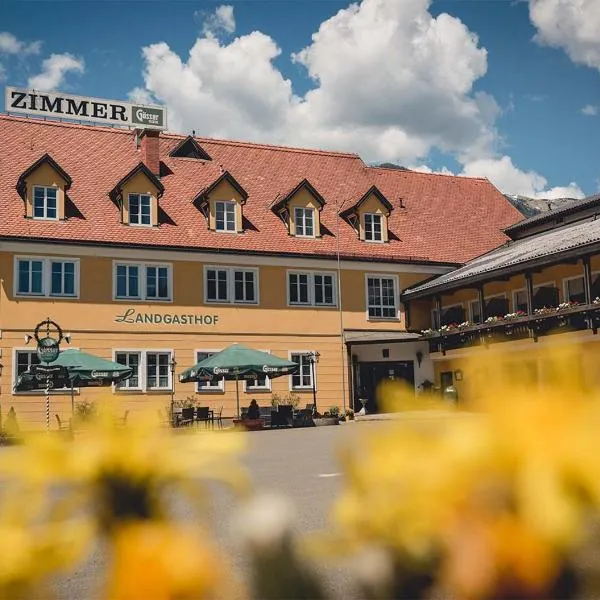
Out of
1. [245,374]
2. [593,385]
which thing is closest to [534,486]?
[593,385]

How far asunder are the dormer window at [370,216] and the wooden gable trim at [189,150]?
6.47 m

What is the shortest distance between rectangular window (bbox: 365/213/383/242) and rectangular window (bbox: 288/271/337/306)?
9.18 ft

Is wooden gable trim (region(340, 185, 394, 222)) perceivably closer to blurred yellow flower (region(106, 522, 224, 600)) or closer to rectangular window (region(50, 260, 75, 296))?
rectangular window (region(50, 260, 75, 296))

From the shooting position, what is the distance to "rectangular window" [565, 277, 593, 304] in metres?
28.4

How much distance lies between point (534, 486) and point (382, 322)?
33.4 m

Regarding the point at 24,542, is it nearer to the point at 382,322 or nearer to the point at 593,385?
the point at 593,385

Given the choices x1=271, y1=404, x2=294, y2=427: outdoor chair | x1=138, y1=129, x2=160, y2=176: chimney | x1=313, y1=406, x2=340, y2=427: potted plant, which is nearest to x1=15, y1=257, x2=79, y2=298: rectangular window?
x1=138, y1=129, x2=160, y2=176: chimney

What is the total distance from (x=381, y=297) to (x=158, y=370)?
31.5 ft

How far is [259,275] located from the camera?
31812 mm

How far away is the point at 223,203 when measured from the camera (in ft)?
106

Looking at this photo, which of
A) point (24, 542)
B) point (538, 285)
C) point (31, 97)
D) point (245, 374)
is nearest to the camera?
point (24, 542)

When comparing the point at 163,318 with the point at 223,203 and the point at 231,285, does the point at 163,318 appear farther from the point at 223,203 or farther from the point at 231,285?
the point at 223,203

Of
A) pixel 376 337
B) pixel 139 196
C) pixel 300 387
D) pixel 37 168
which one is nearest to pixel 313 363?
pixel 300 387

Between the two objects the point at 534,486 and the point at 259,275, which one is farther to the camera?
the point at 259,275
